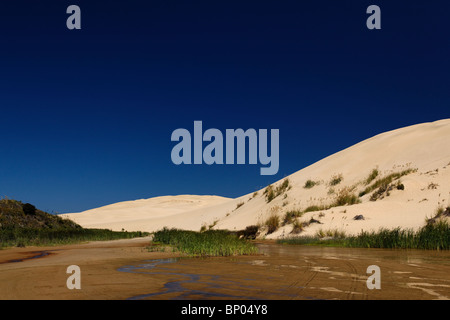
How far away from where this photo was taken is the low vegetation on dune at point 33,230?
21891 mm

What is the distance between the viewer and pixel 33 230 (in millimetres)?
24984

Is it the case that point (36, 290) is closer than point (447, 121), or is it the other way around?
point (36, 290)

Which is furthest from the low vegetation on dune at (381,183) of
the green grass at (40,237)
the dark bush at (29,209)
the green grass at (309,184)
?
the dark bush at (29,209)

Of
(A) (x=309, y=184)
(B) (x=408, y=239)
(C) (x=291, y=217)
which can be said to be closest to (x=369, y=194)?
(C) (x=291, y=217)

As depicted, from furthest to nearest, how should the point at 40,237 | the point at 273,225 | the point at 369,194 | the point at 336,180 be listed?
the point at 336,180
the point at 369,194
the point at 273,225
the point at 40,237

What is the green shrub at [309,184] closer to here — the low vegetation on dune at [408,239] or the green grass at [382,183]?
the green grass at [382,183]

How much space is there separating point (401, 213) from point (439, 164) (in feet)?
26.4

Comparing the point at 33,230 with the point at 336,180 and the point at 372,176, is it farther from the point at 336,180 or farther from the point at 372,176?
the point at 372,176

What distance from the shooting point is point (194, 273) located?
29.2ft

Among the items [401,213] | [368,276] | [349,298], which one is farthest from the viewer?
[401,213]

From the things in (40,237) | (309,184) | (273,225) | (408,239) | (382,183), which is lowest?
(40,237)

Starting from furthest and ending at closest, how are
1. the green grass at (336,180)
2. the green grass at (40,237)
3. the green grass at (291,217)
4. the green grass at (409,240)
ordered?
the green grass at (336,180) < the green grass at (291,217) < the green grass at (40,237) < the green grass at (409,240)
